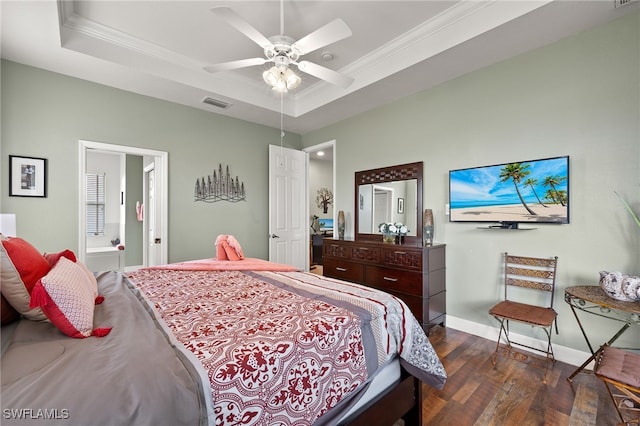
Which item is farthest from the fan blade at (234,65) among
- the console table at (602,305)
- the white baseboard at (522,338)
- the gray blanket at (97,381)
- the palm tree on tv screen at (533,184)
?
the white baseboard at (522,338)

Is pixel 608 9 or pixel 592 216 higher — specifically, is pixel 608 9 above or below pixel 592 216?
above

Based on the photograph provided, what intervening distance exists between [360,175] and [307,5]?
7.13 feet

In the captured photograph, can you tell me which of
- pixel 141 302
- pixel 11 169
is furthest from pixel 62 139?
pixel 141 302

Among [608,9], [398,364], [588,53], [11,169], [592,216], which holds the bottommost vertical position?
[398,364]

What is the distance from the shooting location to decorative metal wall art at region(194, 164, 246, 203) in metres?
3.89

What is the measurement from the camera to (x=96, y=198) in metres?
5.12

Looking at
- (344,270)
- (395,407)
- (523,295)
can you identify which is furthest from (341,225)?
(395,407)

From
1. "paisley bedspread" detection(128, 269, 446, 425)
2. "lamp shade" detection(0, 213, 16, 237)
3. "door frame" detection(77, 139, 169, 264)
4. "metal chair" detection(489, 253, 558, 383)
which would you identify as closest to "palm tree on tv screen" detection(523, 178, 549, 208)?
"metal chair" detection(489, 253, 558, 383)

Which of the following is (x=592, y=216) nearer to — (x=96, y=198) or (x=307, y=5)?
(x=307, y=5)

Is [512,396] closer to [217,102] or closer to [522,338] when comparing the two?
[522,338]

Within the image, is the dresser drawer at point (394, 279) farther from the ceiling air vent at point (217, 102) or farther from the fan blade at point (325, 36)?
the ceiling air vent at point (217, 102)

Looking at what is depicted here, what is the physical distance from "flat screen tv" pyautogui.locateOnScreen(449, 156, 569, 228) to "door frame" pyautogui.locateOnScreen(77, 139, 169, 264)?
3.44m

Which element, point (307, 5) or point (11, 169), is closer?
point (307, 5)

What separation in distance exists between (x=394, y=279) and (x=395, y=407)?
5.41 feet
